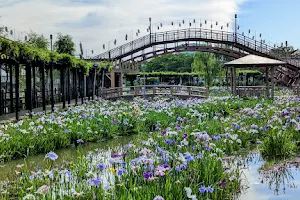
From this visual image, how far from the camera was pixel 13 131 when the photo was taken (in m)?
9.28

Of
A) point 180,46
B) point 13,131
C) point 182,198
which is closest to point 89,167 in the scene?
point 182,198

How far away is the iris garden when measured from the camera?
177 inches

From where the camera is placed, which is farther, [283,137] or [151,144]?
[283,137]

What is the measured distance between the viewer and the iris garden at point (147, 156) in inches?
177

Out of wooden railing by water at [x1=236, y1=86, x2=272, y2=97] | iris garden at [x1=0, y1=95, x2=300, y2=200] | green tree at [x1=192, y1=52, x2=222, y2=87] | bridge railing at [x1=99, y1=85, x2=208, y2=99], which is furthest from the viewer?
green tree at [x1=192, y1=52, x2=222, y2=87]

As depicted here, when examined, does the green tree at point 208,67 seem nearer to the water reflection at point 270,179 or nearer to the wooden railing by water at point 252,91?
the wooden railing by water at point 252,91

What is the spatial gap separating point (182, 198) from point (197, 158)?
111cm

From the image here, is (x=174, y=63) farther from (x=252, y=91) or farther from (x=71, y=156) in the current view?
(x=71, y=156)

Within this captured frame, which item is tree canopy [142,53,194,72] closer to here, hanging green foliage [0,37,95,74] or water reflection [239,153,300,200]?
hanging green foliage [0,37,95,74]

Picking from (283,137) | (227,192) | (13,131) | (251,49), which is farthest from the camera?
(251,49)

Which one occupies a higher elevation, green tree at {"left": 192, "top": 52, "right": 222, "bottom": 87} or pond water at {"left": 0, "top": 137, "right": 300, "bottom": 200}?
green tree at {"left": 192, "top": 52, "right": 222, "bottom": 87}

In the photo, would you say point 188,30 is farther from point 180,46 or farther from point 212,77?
point 212,77

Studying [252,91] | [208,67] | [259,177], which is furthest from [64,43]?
[259,177]

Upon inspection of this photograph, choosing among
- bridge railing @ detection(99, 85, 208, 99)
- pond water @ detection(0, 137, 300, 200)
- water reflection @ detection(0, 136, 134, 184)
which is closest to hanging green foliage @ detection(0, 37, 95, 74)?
water reflection @ detection(0, 136, 134, 184)
